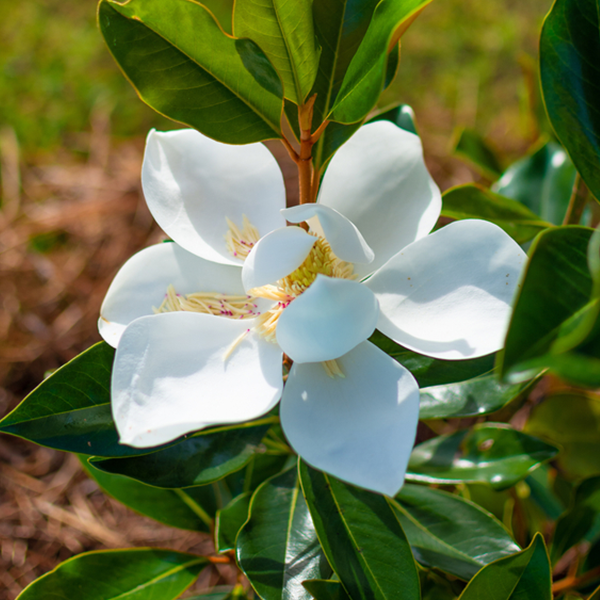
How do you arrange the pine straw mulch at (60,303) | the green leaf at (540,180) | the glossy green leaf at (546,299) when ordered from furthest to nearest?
1. the pine straw mulch at (60,303)
2. the green leaf at (540,180)
3. the glossy green leaf at (546,299)

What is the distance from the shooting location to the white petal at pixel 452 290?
0.48 meters

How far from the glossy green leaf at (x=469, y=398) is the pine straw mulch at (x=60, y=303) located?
26.5 inches

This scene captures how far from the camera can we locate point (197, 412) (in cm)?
45

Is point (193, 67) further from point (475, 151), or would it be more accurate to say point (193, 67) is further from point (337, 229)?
point (475, 151)

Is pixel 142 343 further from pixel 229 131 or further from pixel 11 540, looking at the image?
pixel 11 540

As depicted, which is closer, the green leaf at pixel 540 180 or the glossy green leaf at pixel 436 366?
the glossy green leaf at pixel 436 366

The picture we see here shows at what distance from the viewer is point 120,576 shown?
2.28 ft

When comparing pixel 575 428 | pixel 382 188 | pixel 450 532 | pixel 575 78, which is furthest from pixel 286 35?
pixel 575 428

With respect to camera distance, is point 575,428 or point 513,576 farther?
point 575,428

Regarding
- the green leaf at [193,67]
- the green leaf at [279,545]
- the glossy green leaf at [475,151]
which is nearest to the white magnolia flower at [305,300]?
the green leaf at [193,67]

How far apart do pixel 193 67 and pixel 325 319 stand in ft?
0.84

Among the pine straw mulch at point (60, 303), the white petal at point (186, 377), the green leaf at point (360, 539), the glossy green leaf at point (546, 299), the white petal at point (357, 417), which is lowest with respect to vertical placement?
the pine straw mulch at point (60, 303)

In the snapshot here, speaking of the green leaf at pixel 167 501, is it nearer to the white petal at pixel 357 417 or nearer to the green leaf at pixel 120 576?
the green leaf at pixel 120 576

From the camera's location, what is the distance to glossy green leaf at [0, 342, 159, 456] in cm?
53
